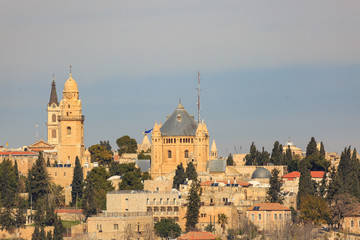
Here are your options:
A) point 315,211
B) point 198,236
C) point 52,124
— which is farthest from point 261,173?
point 52,124

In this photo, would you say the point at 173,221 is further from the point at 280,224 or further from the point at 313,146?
the point at 313,146

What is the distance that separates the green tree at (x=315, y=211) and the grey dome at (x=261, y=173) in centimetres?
1843

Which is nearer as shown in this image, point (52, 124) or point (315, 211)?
point (315, 211)

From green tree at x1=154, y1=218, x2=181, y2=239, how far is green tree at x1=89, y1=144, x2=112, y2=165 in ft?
126

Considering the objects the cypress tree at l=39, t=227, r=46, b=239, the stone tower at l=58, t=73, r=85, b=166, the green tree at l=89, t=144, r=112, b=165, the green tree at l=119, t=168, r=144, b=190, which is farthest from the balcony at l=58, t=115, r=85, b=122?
the cypress tree at l=39, t=227, r=46, b=239

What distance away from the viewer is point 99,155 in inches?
5167

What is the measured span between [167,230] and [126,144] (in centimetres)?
5353

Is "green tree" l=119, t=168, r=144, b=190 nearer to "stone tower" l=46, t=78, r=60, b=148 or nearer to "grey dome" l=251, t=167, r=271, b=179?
"grey dome" l=251, t=167, r=271, b=179

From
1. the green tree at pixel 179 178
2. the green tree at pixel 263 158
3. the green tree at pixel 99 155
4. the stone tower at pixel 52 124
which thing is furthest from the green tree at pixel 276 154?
the stone tower at pixel 52 124

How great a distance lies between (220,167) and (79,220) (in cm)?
2447

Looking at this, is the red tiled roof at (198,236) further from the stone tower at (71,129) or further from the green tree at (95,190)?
the stone tower at (71,129)

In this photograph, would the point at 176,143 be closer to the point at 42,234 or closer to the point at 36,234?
the point at 36,234

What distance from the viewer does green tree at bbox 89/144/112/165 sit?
13075 centimetres

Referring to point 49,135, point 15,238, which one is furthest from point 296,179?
point 49,135
